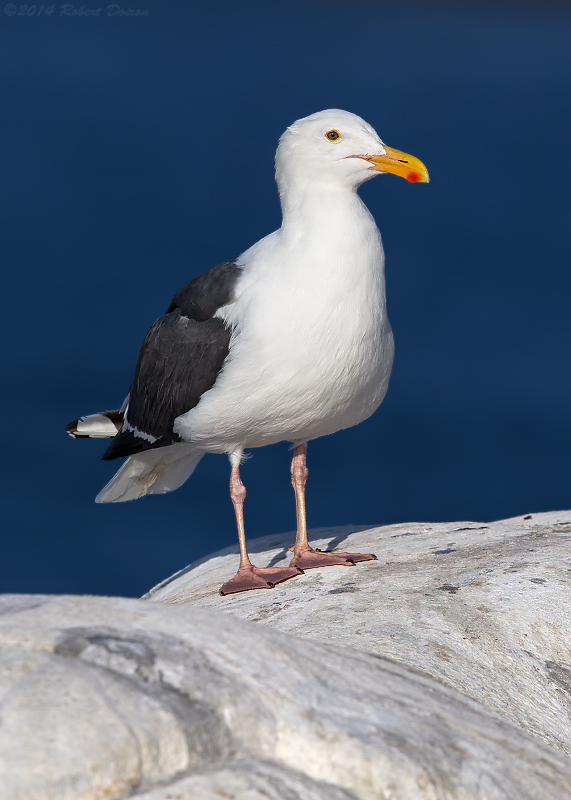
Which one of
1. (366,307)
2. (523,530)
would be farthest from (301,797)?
(523,530)

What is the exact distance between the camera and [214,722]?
2008 millimetres

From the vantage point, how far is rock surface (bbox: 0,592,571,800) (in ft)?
6.05

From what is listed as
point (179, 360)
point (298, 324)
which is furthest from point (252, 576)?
point (298, 324)

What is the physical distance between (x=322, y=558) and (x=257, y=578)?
399 mm

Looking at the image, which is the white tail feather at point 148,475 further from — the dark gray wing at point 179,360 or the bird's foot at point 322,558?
the bird's foot at point 322,558

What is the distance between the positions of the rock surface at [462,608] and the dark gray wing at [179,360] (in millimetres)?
953

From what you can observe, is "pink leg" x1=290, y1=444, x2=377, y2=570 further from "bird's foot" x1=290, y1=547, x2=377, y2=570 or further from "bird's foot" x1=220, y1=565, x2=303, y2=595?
"bird's foot" x1=220, y1=565, x2=303, y2=595

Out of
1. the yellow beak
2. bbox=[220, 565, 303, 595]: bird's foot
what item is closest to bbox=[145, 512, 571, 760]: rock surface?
bbox=[220, 565, 303, 595]: bird's foot

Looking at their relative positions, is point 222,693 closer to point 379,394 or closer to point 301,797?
point 301,797

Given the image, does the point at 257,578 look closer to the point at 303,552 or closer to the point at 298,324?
the point at 303,552

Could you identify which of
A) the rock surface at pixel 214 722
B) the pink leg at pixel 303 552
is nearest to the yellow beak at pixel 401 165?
the pink leg at pixel 303 552

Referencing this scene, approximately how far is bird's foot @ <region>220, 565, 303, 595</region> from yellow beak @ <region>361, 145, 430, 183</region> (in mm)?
2070

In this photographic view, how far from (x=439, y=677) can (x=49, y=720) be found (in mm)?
1629

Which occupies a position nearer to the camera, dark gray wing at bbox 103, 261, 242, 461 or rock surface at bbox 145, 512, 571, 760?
rock surface at bbox 145, 512, 571, 760
